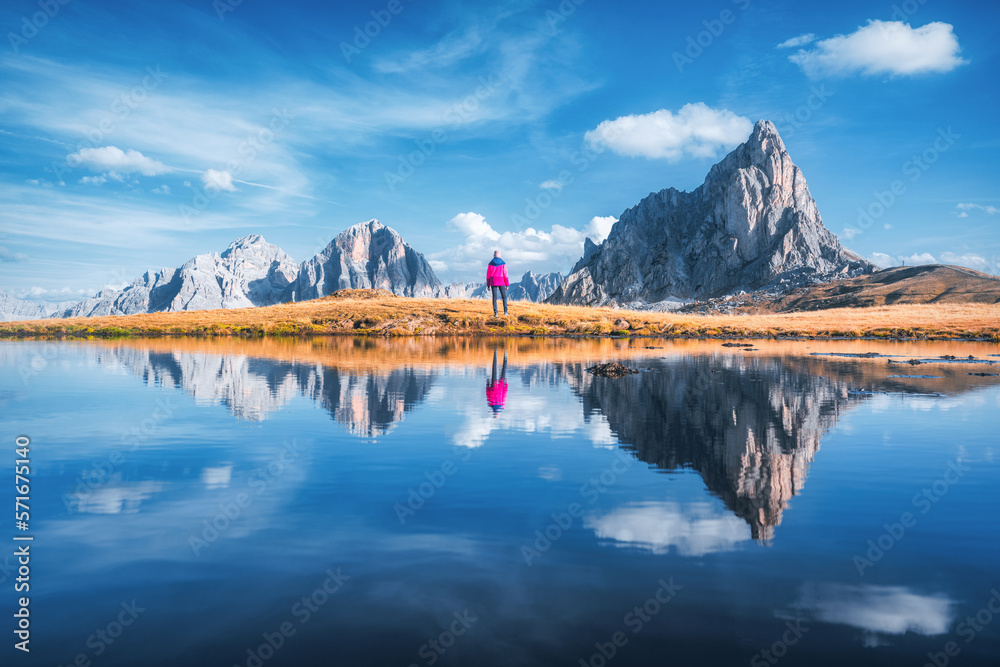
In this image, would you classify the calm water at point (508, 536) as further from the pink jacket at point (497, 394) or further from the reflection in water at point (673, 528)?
the pink jacket at point (497, 394)

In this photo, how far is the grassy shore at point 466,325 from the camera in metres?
87.6

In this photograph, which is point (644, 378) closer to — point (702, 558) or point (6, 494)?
point (702, 558)

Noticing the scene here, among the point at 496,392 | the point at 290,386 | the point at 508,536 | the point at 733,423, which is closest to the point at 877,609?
the point at 508,536

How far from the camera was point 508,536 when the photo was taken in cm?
978

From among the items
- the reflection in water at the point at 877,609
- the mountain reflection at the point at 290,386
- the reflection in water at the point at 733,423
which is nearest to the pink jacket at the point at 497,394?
the mountain reflection at the point at 290,386

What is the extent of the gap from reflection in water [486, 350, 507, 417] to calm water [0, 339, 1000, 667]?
1582 millimetres

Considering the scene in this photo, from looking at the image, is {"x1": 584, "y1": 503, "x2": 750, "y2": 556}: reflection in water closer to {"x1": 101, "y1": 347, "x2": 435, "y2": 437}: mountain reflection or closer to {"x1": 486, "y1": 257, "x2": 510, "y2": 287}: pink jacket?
{"x1": 101, "y1": 347, "x2": 435, "y2": 437}: mountain reflection

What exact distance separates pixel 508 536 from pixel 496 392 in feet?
56.6

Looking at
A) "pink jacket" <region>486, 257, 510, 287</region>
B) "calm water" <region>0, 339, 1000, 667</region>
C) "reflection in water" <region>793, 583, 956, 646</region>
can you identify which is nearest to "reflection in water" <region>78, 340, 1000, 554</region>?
"calm water" <region>0, 339, 1000, 667</region>

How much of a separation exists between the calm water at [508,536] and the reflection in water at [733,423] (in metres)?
Result: 0.14

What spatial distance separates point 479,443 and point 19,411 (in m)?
18.1

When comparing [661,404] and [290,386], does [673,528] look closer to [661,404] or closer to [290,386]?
[661,404]

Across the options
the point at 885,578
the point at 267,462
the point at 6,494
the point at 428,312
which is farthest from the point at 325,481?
the point at 428,312

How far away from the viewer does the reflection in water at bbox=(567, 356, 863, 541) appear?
12.6 meters
